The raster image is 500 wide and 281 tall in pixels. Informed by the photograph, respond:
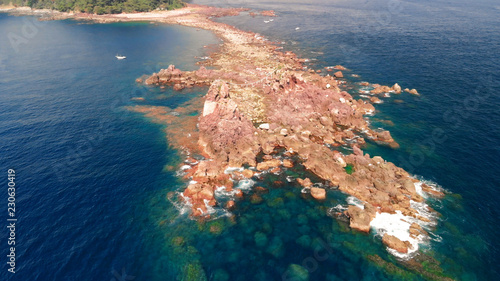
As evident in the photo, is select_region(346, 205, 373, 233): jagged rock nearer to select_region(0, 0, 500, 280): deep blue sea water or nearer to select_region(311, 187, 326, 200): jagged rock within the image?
select_region(0, 0, 500, 280): deep blue sea water

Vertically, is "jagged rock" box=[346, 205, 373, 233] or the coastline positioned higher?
the coastline

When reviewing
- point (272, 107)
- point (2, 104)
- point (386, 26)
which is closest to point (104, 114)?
point (2, 104)

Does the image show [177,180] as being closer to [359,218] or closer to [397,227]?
[359,218]

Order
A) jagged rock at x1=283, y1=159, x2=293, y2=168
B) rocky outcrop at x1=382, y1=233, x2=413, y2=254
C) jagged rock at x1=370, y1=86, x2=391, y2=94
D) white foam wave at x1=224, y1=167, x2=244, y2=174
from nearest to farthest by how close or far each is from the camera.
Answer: rocky outcrop at x1=382, y1=233, x2=413, y2=254, white foam wave at x1=224, y1=167, x2=244, y2=174, jagged rock at x1=283, y1=159, x2=293, y2=168, jagged rock at x1=370, y1=86, x2=391, y2=94

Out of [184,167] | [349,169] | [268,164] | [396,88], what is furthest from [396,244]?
[396,88]

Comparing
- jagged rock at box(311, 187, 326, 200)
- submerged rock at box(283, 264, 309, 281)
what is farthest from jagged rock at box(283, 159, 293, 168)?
submerged rock at box(283, 264, 309, 281)

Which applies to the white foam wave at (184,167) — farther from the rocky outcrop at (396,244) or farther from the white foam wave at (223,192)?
the rocky outcrop at (396,244)

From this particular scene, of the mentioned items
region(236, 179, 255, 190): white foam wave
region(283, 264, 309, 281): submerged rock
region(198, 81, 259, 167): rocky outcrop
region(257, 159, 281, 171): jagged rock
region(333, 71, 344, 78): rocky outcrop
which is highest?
region(333, 71, 344, 78): rocky outcrop
